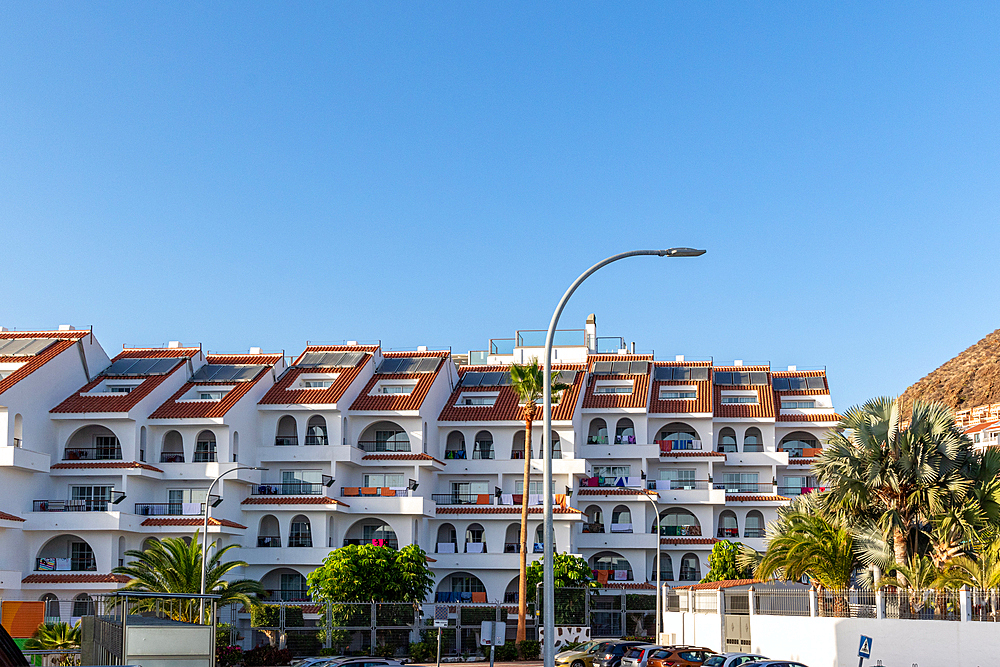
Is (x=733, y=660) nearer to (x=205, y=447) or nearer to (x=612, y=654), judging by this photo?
(x=612, y=654)

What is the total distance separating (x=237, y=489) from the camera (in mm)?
64188

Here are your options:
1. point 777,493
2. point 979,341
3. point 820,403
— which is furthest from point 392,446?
point 979,341

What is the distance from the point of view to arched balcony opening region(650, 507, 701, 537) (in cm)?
7112

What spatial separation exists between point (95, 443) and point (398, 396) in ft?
58.8

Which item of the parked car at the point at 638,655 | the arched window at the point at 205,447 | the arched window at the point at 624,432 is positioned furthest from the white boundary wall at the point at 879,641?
the arched window at the point at 205,447

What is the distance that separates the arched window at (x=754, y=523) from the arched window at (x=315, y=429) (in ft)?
91.6

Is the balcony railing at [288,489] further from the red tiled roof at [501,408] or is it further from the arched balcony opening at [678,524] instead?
the arched balcony opening at [678,524]

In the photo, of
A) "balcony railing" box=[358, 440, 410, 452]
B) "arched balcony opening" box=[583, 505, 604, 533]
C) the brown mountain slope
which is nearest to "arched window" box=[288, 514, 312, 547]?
"balcony railing" box=[358, 440, 410, 452]

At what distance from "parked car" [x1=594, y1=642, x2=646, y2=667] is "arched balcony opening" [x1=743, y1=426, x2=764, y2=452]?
38.0 metres

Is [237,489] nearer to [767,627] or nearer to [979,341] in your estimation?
[767,627]

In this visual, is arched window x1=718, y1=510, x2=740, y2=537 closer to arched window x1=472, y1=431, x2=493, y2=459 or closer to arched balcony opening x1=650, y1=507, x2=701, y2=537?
arched balcony opening x1=650, y1=507, x2=701, y2=537

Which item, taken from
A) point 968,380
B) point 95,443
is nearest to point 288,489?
point 95,443

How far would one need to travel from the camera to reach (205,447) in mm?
65375

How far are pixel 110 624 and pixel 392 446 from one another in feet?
141
